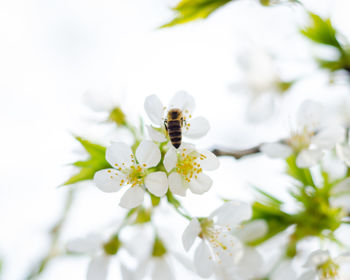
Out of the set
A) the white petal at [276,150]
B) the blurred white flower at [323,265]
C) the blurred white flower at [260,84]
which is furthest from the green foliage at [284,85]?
the blurred white flower at [323,265]

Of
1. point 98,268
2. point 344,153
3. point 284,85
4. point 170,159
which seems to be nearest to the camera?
point 170,159

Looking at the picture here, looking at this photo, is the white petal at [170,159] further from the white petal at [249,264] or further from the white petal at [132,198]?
the white petal at [249,264]

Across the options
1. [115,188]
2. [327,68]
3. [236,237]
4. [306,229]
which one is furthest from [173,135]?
[327,68]

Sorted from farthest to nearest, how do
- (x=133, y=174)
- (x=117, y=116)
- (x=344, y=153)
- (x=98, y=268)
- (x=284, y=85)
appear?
(x=284, y=85)
(x=117, y=116)
(x=98, y=268)
(x=344, y=153)
(x=133, y=174)

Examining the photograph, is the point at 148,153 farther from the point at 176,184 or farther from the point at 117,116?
the point at 117,116

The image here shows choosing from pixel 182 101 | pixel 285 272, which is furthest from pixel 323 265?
pixel 182 101

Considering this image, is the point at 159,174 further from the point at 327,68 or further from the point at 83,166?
the point at 327,68

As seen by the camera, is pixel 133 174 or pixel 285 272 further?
pixel 285 272
